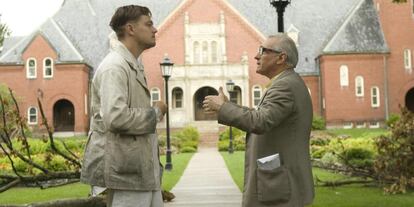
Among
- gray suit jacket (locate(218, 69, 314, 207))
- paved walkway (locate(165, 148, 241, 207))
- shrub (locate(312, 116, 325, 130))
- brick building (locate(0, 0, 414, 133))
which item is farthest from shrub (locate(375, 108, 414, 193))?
brick building (locate(0, 0, 414, 133))

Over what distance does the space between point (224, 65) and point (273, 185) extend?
38526mm

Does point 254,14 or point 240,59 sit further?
point 254,14

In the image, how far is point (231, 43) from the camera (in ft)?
146

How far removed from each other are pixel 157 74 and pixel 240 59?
6.18 m

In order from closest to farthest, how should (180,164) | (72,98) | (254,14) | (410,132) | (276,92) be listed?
(276,92), (410,132), (180,164), (72,98), (254,14)

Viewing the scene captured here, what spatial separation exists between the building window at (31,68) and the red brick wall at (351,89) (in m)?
20.3

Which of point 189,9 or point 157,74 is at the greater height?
point 189,9

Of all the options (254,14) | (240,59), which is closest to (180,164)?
(240,59)

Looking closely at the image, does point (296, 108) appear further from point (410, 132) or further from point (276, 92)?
point (410, 132)

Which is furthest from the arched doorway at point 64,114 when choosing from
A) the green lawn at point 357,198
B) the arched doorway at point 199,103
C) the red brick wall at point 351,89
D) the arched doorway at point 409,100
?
the green lawn at point 357,198

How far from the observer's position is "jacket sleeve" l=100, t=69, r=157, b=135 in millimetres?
4098

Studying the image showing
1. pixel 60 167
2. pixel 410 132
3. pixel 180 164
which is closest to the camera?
pixel 410 132

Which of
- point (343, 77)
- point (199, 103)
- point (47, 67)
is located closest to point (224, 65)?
point (199, 103)

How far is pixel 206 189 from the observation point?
1432cm
